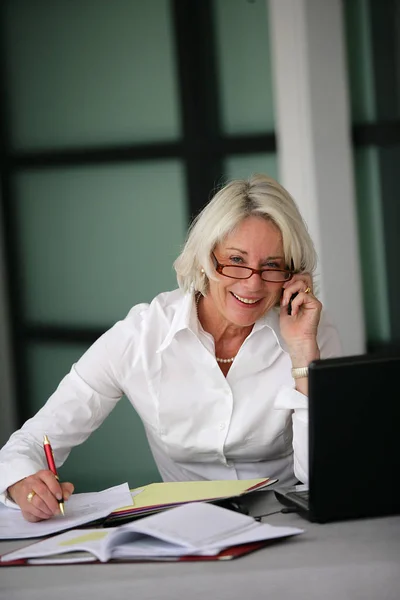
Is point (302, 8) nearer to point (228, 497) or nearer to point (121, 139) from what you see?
point (121, 139)

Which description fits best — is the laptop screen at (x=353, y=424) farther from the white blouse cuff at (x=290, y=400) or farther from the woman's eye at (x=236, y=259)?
the woman's eye at (x=236, y=259)

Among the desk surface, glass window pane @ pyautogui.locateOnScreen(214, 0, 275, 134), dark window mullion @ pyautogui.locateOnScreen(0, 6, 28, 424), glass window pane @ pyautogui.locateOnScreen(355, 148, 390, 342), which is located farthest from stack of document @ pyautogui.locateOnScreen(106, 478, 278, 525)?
dark window mullion @ pyautogui.locateOnScreen(0, 6, 28, 424)

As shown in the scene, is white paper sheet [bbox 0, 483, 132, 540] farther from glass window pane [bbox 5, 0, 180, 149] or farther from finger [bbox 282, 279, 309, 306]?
glass window pane [bbox 5, 0, 180, 149]

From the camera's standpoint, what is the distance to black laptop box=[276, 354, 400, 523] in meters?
1.50

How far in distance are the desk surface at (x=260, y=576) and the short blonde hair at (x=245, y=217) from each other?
883mm

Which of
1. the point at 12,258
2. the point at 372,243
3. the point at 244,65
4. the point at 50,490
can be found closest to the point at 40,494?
the point at 50,490

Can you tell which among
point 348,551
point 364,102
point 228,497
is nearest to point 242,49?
point 364,102

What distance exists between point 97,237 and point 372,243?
1432mm

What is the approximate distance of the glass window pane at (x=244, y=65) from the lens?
3701mm

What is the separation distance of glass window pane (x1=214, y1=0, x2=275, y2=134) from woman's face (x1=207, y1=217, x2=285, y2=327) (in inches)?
64.0

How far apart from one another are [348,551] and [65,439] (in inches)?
38.9

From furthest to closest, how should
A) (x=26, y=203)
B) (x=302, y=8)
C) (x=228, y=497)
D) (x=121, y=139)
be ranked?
(x=26, y=203), (x=121, y=139), (x=302, y=8), (x=228, y=497)

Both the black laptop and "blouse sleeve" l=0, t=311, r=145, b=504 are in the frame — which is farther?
"blouse sleeve" l=0, t=311, r=145, b=504

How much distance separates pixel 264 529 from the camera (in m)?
1.54
